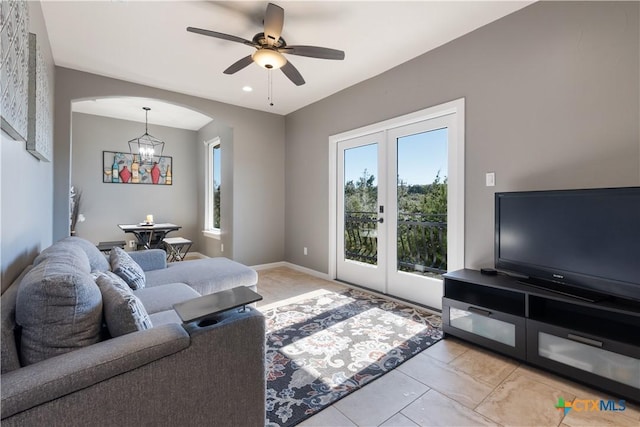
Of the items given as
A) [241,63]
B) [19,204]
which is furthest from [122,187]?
[19,204]

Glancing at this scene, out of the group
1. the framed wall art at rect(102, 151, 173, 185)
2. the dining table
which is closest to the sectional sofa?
the dining table

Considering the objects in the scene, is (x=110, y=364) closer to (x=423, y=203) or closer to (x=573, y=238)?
(x=573, y=238)

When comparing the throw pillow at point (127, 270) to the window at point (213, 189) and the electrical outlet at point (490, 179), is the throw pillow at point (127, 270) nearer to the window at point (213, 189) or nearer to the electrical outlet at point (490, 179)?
the electrical outlet at point (490, 179)

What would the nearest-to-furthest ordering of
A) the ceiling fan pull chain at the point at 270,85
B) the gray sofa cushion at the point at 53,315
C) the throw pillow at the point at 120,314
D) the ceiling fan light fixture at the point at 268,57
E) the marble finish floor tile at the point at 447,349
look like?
the gray sofa cushion at the point at 53,315 → the throw pillow at the point at 120,314 → the marble finish floor tile at the point at 447,349 → the ceiling fan light fixture at the point at 268,57 → the ceiling fan pull chain at the point at 270,85

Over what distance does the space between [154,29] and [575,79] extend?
3475 mm

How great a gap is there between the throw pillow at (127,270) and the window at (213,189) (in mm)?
3155

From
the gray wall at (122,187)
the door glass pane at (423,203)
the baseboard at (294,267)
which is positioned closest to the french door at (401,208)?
the door glass pane at (423,203)

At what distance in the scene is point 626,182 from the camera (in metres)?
1.89

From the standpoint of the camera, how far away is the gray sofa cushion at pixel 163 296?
189cm

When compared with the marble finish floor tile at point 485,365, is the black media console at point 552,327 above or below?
above

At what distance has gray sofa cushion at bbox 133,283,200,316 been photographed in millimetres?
1891

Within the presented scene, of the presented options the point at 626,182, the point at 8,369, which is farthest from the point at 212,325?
the point at 626,182

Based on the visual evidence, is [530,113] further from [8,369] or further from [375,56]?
[8,369]

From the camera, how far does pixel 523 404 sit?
1621 mm
